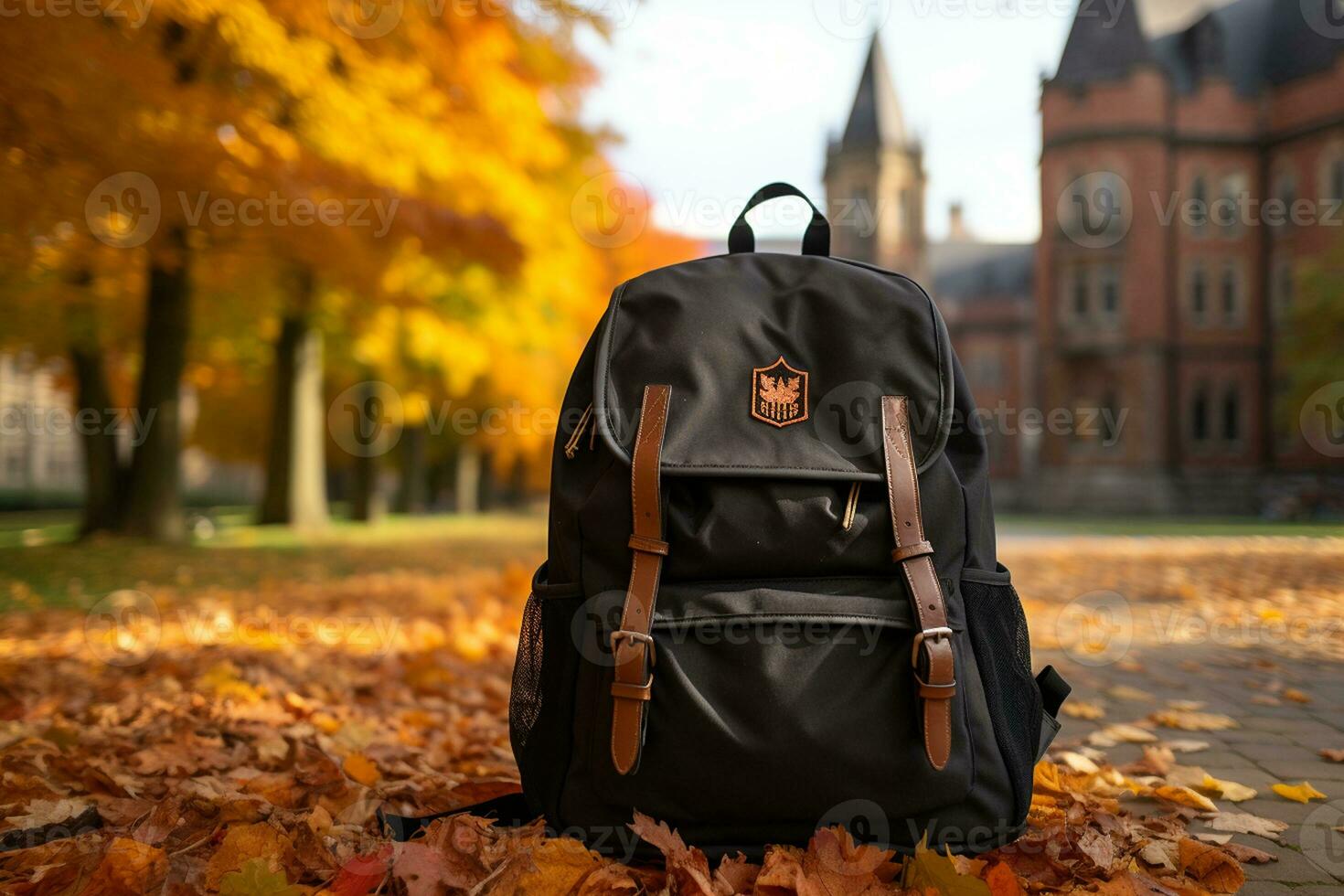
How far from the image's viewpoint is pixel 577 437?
2.16 m

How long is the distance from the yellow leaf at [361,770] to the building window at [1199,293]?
35.7m

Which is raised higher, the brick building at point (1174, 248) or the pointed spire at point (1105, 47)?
the pointed spire at point (1105, 47)

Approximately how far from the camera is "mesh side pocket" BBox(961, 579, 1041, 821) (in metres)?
2.07

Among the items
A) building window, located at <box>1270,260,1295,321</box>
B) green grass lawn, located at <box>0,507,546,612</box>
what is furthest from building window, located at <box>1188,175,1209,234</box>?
green grass lawn, located at <box>0,507,546,612</box>

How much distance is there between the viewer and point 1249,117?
31.0 metres

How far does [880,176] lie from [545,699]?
47331 millimetres

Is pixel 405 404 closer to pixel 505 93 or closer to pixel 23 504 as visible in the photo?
pixel 505 93

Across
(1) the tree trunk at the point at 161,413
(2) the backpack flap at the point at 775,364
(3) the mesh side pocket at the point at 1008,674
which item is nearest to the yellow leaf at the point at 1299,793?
(3) the mesh side pocket at the point at 1008,674

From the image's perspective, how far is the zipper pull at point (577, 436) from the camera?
2.16m

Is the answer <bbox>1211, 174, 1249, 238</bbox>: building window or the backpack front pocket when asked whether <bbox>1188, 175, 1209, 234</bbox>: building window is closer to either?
<bbox>1211, 174, 1249, 238</bbox>: building window

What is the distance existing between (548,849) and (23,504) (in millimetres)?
30711

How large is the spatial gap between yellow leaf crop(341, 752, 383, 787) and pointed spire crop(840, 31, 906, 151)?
1880 inches

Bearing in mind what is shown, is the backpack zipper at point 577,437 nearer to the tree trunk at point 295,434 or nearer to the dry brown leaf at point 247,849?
the dry brown leaf at point 247,849

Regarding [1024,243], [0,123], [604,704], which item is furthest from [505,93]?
[1024,243]
